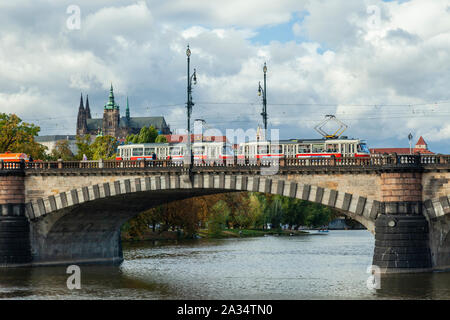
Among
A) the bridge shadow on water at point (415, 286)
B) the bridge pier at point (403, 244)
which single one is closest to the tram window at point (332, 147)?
the bridge pier at point (403, 244)

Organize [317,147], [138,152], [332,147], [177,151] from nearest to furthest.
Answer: [332,147] < [317,147] < [177,151] < [138,152]

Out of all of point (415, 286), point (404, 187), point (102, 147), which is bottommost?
point (415, 286)

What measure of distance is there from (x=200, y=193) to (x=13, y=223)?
1676 centimetres

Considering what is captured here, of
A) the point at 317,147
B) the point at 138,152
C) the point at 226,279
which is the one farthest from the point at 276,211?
the point at 226,279

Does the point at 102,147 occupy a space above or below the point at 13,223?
above

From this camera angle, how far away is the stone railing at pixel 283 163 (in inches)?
2153

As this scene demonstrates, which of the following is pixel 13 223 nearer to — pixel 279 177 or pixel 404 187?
pixel 279 177

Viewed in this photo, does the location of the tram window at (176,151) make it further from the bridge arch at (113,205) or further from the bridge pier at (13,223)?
the bridge pier at (13,223)

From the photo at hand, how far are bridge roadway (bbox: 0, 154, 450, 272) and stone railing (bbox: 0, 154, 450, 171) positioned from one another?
0.08m

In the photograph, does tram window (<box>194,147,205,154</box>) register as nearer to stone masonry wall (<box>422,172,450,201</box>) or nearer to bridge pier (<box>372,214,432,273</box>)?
bridge pier (<box>372,214,432,273</box>)

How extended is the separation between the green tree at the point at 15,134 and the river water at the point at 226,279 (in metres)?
28.0

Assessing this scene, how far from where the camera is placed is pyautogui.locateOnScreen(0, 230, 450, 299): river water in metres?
49.2

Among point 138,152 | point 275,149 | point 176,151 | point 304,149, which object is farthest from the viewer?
point 138,152

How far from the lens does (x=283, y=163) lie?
5897 cm
